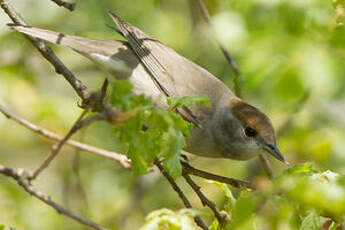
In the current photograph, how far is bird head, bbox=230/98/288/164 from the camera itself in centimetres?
427

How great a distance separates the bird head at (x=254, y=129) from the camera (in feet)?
14.0

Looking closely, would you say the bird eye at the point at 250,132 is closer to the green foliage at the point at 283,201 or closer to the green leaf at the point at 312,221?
the green leaf at the point at 312,221

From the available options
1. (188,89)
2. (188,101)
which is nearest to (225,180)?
(188,101)

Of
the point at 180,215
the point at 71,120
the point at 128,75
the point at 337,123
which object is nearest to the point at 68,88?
the point at 71,120

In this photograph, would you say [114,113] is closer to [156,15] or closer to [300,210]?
[300,210]

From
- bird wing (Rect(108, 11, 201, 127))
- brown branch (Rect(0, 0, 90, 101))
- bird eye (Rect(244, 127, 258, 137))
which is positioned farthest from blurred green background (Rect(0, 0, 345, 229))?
brown branch (Rect(0, 0, 90, 101))

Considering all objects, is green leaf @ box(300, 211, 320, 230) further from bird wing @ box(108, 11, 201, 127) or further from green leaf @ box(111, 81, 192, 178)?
bird wing @ box(108, 11, 201, 127)

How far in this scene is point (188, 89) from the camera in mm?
4574

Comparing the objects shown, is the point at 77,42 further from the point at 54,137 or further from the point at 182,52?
the point at 182,52

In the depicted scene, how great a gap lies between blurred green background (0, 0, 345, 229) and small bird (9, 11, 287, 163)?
65 cm

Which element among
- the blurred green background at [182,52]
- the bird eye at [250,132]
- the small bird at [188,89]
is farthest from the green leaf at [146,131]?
the blurred green background at [182,52]

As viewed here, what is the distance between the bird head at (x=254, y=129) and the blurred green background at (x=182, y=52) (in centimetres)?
62

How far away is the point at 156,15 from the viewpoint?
6742 millimetres

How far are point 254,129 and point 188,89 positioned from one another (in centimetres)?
65
